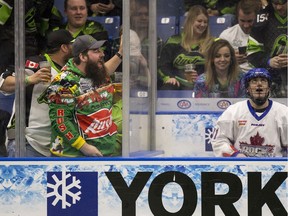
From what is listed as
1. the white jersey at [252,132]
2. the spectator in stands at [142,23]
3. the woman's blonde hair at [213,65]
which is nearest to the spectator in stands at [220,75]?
the woman's blonde hair at [213,65]

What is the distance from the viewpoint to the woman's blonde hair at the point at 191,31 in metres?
6.41

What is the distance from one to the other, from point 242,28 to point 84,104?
1.17 meters

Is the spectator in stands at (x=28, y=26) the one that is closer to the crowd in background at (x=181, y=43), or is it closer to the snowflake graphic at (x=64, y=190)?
the crowd in background at (x=181, y=43)

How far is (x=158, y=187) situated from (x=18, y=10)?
123 cm

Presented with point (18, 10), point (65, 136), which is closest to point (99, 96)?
point (65, 136)

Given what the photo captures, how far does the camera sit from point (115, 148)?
573 cm

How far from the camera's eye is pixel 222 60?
248 inches

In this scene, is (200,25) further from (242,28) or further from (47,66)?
(47,66)

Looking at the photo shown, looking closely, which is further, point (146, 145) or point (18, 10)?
point (146, 145)

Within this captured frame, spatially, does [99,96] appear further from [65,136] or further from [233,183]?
[233,183]

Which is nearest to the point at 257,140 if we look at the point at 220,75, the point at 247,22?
the point at 220,75

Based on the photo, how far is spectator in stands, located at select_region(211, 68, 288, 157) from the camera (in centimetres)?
584

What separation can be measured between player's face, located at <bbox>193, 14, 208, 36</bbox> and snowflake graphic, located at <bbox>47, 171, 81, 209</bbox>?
4.34 ft

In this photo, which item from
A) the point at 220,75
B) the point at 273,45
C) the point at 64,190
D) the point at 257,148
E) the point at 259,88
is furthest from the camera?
the point at 220,75
